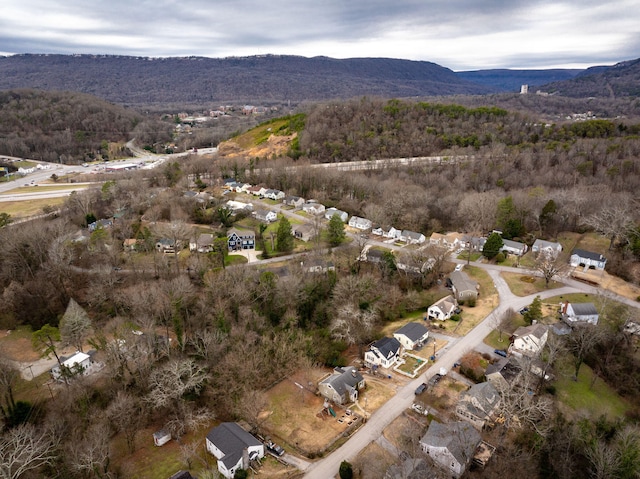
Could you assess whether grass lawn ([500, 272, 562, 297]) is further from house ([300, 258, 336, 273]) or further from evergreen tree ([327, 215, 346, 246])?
evergreen tree ([327, 215, 346, 246])

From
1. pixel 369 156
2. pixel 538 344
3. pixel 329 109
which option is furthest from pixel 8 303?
pixel 329 109

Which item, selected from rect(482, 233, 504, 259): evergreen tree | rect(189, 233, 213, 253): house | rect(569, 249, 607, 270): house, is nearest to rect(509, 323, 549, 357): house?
rect(482, 233, 504, 259): evergreen tree

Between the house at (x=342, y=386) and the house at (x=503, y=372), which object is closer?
the house at (x=503, y=372)

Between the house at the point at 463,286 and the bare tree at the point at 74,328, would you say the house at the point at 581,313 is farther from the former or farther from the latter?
the bare tree at the point at 74,328

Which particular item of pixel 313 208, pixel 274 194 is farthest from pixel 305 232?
pixel 274 194

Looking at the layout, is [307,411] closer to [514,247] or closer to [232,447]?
[232,447]

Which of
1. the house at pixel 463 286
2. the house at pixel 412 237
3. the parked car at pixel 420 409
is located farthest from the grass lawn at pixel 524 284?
the parked car at pixel 420 409
